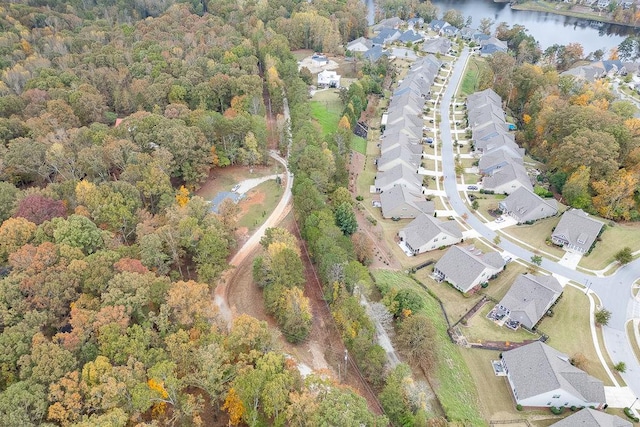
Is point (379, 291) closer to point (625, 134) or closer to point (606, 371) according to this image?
point (606, 371)

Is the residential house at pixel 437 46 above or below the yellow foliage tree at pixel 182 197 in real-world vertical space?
above

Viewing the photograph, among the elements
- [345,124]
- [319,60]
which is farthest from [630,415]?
[319,60]

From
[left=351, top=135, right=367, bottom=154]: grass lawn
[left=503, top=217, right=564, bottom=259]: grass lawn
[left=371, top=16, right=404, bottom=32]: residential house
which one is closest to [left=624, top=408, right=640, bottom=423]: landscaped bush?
[left=503, top=217, right=564, bottom=259]: grass lawn

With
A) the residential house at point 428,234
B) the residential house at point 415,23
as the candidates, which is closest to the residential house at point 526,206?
the residential house at point 428,234

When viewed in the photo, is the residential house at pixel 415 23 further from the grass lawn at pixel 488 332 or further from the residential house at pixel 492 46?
the grass lawn at pixel 488 332

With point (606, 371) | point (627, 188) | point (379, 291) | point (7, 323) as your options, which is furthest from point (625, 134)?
point (7, 323)

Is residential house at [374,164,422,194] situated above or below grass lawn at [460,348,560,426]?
above

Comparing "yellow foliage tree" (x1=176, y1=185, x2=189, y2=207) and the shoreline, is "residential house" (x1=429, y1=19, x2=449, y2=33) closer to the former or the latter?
the shoreline
